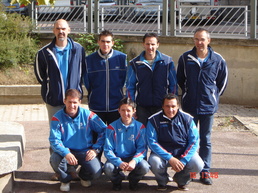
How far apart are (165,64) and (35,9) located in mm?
8407

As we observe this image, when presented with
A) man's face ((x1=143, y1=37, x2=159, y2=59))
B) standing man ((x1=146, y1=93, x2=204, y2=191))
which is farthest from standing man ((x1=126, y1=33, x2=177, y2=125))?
standing man ((x1=146, y1=93, x2=204, y2=191))

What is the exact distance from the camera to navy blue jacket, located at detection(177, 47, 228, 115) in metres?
6.14

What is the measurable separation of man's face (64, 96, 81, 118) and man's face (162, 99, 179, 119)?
3.42 feet

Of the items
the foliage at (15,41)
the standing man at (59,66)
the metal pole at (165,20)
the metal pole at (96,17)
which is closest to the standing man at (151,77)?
the standing man at (59,66)

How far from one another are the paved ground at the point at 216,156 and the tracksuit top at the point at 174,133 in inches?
19.8

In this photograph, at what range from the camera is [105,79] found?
6.37 meters

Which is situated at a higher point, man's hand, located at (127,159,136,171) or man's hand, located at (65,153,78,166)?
man's hand, located at (65,153,78,166)

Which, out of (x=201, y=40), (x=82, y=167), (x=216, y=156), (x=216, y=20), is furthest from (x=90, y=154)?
(x=216, y=20)

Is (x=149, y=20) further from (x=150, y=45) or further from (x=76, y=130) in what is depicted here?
(x=76, y=130)

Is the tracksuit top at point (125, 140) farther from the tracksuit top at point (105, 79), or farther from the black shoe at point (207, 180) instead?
the black shoe at point (207, 180)

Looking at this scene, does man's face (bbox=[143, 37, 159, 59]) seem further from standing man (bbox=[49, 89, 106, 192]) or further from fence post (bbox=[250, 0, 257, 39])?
fence post (bbox=[250, 0, 257, 39])

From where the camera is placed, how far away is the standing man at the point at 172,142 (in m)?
5.96

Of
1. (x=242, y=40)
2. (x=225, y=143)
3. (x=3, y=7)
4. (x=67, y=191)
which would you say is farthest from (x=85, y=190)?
(x=3, y=7)

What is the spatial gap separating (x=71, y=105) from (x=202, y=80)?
1.60 m
